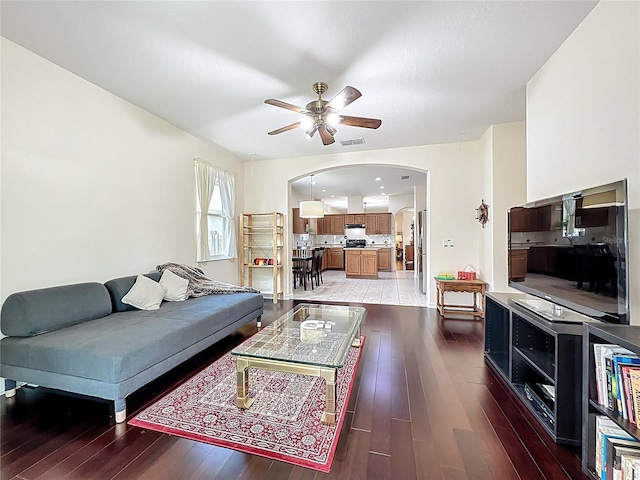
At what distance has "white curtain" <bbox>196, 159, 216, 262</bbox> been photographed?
4438mm

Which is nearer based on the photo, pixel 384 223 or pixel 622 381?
pixel 622 381

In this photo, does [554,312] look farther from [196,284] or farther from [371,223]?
[371,223]

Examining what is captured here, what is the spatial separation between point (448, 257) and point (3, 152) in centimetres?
557

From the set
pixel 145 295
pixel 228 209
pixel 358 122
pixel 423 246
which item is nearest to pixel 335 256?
pixel 423 246

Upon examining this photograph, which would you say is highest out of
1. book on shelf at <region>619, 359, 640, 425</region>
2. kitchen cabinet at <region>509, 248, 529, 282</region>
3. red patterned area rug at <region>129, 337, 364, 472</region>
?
kitchen cabinet at <region>509, 248, 529, 282</region>

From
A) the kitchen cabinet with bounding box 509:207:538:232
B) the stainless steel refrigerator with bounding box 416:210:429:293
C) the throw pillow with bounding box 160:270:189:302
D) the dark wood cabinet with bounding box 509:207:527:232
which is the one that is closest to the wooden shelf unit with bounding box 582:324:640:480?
the kitchen cabinet with bounding box 509:207:538:232

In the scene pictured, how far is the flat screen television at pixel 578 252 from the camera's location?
1417 millimetres

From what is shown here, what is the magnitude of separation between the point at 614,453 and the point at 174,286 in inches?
147

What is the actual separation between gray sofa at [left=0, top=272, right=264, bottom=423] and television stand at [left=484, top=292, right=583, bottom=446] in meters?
2.64

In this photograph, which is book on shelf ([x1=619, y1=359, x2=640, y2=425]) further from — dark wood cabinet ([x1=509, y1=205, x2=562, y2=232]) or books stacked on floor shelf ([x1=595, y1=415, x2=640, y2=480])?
dark wood cabinet ([x1=509, y1=205, x2=562, y2=232])

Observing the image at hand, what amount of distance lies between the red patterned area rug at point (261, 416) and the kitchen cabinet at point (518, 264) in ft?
5.69

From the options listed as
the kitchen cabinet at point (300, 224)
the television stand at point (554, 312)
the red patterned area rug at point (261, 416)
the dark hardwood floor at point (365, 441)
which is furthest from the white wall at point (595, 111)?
the kitchen cabinet at point (300, 224)

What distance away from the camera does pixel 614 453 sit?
1255 millimetres

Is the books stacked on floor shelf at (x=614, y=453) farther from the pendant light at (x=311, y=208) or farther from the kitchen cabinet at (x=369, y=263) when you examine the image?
the kitchen cabinet at (x=369, y=263)
